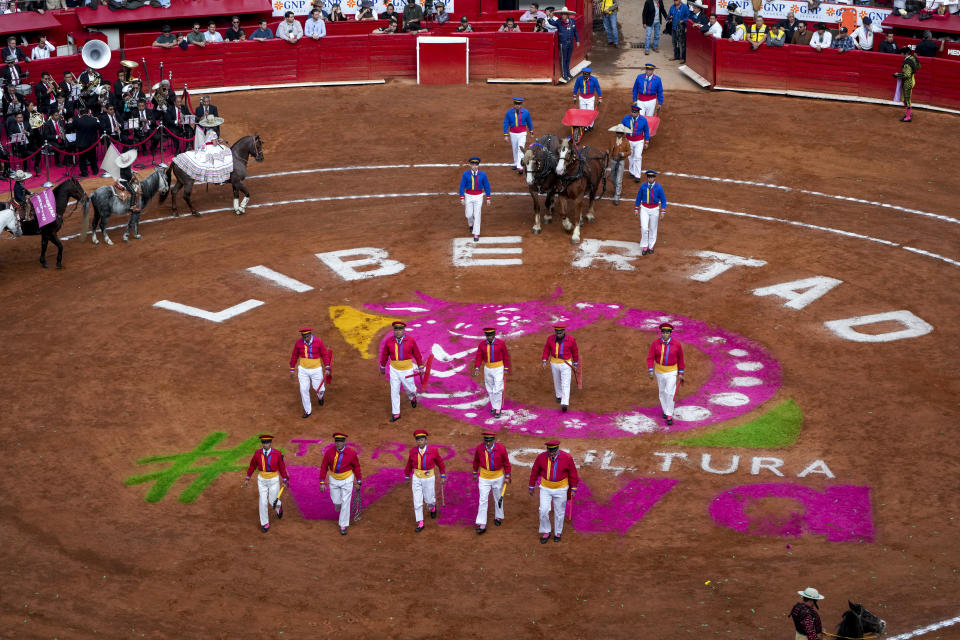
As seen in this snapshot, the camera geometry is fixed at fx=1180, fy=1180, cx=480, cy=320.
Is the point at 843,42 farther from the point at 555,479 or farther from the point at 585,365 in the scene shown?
the point at 555,479

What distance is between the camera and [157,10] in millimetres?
44312

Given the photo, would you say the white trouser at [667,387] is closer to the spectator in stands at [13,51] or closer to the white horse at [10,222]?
the white horse at [10,222]

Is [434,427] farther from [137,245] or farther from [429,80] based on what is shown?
[429,80]

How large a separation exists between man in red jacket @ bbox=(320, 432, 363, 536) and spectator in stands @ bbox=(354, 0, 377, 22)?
2947 centimetres

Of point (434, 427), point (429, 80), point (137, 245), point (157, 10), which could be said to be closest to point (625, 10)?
point (429, 80)

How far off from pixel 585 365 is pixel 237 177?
1261 centimetres

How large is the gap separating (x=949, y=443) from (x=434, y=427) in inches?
351

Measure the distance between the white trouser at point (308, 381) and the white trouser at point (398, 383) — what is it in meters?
1.32

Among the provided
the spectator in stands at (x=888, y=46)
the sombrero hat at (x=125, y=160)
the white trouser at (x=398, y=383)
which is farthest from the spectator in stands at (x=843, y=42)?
the white trouser at (x=398, y=383)

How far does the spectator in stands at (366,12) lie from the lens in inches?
1768

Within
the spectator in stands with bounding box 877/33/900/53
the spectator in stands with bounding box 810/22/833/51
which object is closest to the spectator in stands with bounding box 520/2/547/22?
the spectator in stands with bounding box 810/22/833/51

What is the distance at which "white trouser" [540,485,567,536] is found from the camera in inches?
692

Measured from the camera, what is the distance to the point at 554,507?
17750 millimetres

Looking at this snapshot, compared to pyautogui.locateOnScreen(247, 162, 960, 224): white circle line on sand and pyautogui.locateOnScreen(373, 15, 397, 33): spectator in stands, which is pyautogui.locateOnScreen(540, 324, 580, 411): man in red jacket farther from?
pyautogui.locateOnScreen(373, 15, 397, 33): spectator in stands
